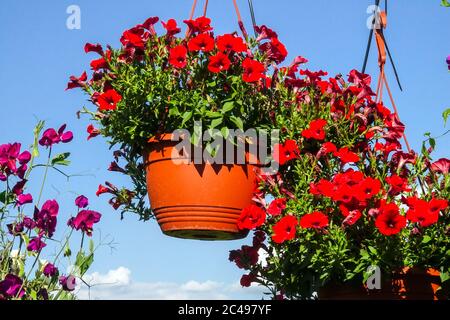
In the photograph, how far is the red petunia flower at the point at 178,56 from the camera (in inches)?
115

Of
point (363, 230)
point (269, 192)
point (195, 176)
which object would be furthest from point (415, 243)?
point (195, 176)

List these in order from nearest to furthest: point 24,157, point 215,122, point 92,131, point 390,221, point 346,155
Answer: point 390,221 < point 215,122 < point 346,155 < point 24,157 < point 92,131

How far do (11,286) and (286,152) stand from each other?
1.25m

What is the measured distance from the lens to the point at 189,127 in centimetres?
298

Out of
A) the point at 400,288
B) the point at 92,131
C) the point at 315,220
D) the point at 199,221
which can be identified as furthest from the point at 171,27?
the point at 400,288

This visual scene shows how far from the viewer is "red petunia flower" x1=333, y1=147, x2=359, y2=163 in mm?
3000

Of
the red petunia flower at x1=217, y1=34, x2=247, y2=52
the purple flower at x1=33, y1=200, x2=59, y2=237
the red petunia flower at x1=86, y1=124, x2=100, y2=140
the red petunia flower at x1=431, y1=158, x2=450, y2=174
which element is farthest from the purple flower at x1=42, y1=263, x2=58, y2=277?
the red petunia flower at x1=431, y1=158, x2=450, y2=174

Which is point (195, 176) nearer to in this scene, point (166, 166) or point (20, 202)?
point (166, 166)

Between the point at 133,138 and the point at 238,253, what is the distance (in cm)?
72

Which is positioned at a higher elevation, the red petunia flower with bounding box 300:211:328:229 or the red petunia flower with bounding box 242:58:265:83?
the red petunia flower with bounding box 242:58:265:83

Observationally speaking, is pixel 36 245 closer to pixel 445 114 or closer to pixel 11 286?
pixel 11 286

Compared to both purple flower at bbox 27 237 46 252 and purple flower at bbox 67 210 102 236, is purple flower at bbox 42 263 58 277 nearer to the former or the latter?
purple flower at bbox 27 237 46 252

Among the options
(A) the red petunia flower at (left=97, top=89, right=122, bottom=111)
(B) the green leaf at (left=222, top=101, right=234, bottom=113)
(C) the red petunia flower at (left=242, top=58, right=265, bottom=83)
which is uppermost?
(C) the red petunia flower at (left=242, top=58, right=265, bottom=83)

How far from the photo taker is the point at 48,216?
122 inches
